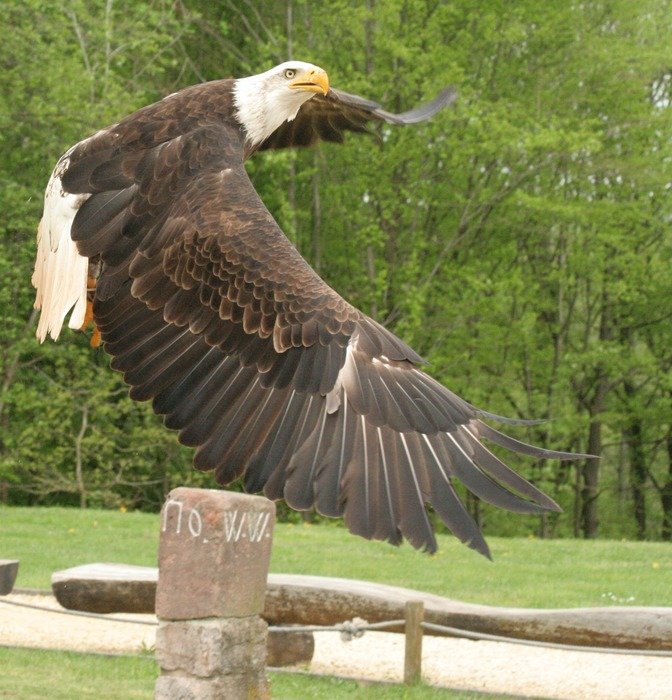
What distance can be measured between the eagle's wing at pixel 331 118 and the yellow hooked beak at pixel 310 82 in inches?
21.5

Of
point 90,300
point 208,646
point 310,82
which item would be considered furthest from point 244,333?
point 310,82

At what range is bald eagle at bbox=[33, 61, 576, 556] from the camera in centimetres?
394

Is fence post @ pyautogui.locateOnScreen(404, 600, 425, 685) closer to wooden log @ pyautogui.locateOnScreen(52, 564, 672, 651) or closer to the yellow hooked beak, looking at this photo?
wooden log @ pyautogui.locateOnScreen(52, 564, 672, 651)

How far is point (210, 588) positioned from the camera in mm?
4738

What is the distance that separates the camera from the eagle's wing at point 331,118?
6.09 metres

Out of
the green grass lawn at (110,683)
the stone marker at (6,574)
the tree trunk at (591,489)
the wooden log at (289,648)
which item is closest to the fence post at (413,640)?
the green grass lawn at (110,683)

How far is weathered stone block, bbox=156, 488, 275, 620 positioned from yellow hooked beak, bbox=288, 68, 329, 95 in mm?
1674

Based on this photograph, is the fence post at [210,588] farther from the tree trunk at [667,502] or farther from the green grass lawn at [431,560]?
the tree trunk at [667,502]

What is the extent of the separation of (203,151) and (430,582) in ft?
18.1

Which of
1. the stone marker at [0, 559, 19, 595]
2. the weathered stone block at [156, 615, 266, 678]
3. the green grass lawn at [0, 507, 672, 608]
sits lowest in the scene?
the weathered stone block at [156, 615, 266, 678]

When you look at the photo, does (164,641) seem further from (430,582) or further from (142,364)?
(430,582)

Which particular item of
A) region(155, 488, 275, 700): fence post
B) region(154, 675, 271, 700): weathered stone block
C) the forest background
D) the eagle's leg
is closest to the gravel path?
region(154, 675, 271, 700): weathered stone block

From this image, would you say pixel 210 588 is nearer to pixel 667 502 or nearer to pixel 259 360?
pixel 259 360

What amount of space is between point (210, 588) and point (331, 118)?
2434 millimetres
